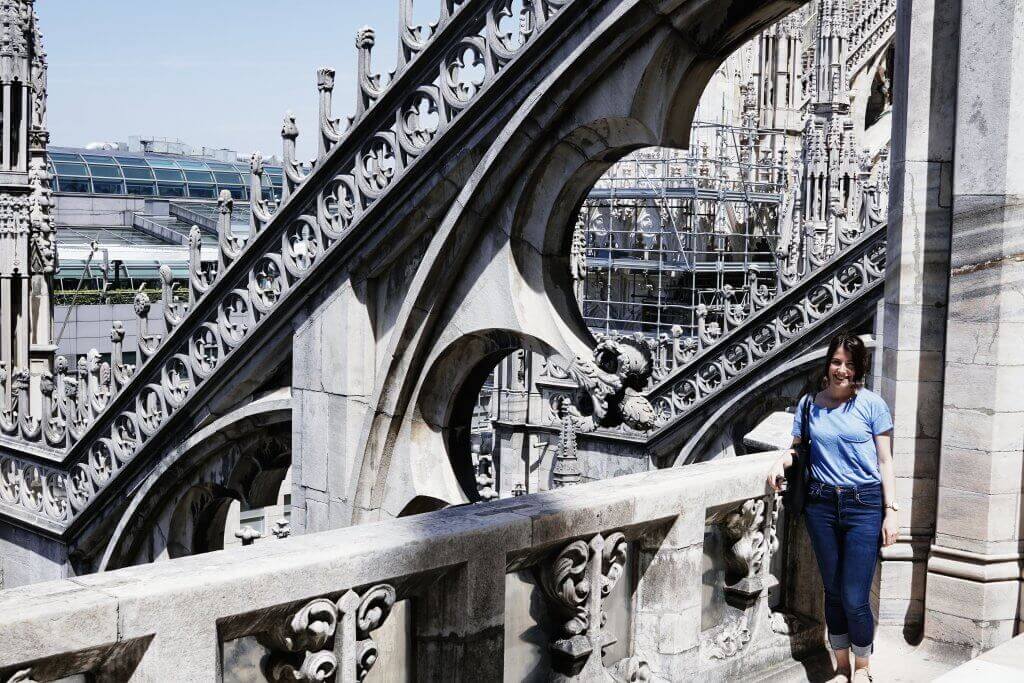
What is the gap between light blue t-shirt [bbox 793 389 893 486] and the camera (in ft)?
13.1

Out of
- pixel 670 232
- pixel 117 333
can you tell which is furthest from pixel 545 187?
pixel 670 232

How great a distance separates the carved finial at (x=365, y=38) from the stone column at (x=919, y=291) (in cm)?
360

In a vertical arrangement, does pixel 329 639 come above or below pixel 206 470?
above

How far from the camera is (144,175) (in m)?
38.7

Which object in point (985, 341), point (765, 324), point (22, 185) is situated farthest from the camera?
point (765, 324)

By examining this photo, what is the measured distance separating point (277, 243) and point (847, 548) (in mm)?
4786

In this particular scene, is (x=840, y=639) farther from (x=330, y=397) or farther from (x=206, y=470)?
(x=206, y=470)

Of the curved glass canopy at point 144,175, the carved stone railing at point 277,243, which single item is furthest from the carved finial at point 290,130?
the curved glass canopy at point 144,175

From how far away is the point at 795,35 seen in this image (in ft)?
114

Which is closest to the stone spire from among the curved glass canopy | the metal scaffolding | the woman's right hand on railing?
the woman's right hand on railing

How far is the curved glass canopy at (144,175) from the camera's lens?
119 feet

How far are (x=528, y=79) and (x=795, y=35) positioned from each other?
30156 millimetres

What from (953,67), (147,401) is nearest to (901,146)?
(953,67)

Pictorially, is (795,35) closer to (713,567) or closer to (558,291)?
A: (558,291)
